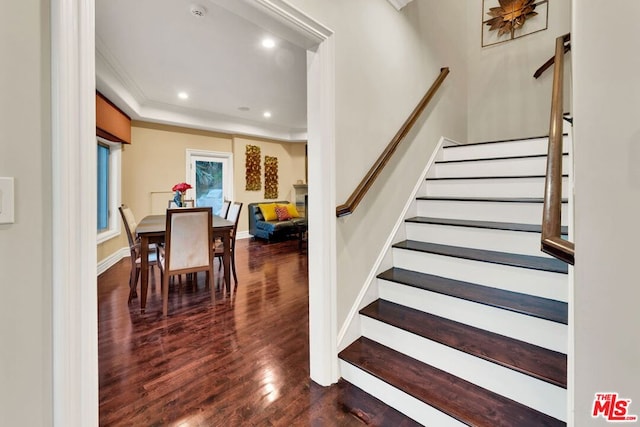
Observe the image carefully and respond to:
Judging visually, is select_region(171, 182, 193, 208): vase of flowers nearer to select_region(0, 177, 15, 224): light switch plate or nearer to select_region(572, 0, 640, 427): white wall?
select_region(0, 177, 15, 224): light switch plate

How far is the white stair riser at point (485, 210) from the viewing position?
201cm

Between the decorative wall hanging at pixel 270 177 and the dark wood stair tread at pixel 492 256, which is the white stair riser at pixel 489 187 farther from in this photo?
the decorative wall hanging at pixel 270 177

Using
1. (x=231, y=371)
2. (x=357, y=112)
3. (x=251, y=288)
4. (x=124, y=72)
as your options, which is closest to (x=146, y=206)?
(x=124, y=72)

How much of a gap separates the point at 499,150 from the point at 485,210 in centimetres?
91

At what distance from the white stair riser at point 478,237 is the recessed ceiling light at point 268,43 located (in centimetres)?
235

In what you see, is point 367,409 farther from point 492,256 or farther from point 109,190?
point 109,190

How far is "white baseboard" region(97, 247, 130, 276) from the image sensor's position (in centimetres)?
384

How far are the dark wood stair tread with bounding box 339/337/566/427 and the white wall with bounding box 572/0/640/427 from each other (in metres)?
0.69

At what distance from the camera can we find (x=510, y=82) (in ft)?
12.0

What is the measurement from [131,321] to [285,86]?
3555mm

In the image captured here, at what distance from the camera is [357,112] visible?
183 cm

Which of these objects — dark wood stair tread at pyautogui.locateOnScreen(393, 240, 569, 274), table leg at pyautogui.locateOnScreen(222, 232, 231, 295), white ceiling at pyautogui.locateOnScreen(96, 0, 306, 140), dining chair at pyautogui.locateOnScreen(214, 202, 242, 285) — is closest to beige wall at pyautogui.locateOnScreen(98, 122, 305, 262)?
white ceiling at pyautogui.locateOnScreen(96, 0, 306, 140)

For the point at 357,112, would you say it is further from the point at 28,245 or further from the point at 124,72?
the point at 124,72

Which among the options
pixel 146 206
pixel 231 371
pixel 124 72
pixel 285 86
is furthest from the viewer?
pixel 146 206
